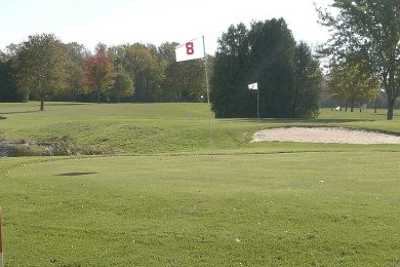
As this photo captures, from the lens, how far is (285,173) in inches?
595

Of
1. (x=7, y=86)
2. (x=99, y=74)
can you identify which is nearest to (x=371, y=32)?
(x=99, y=74)

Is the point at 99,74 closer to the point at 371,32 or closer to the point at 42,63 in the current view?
the point at 42,63

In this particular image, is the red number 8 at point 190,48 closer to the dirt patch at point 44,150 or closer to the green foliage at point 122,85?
the dirt patch at point 44,150

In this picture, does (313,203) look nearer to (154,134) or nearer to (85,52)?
(154,134)

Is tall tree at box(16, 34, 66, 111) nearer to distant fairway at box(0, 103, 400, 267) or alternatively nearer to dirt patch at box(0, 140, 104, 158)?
dirt patch at box(0, 140, 104, 158)

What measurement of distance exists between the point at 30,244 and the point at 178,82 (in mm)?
111025

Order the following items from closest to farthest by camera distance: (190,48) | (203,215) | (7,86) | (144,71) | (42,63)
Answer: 1. (203,215)
2. (190,48)
3. (42,63)
4. (7,86)
5. (144,71)

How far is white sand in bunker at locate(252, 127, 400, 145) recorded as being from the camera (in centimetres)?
3086

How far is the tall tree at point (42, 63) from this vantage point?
78.6 m

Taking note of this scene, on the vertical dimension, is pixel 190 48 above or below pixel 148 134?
above

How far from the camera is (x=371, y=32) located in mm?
52562

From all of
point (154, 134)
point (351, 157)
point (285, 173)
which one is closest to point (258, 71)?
point (154, 134)

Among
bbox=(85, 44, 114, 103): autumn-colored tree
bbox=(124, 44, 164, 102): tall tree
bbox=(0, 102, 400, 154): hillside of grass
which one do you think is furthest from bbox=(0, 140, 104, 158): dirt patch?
bbox=(124, 44, 164, 102): tall tree

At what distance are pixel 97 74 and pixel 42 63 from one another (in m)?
30.7
